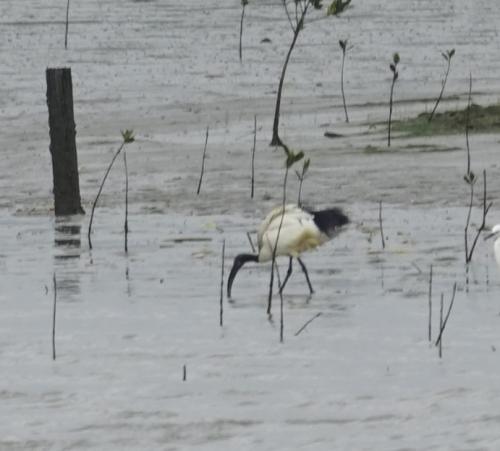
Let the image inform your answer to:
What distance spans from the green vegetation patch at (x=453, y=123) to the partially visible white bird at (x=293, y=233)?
27.0 ft

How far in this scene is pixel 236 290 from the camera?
12430 millimetres

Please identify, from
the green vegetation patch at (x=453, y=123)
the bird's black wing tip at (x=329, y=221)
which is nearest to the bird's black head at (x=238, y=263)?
the bird's black wing tip at (x=329, y=221)

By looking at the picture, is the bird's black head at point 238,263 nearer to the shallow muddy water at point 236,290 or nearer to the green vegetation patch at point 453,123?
the shallow muddy water at point 236,290

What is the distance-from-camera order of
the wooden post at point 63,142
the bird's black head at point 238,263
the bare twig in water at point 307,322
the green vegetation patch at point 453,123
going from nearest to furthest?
the bare twig in water at point 307,322 → the bird's black head at point 238,263 → the wooden post at point 63,142 → the green vegetation patch at point 453,123

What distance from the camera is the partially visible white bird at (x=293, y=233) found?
12172mm

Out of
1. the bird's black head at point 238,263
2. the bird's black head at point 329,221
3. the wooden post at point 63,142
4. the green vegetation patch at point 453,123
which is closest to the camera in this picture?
the bird's black head at point 238,263

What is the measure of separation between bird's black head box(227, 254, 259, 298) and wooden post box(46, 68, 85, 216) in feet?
A: 12.5

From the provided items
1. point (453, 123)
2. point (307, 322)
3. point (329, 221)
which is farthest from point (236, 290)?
point (453, 123)

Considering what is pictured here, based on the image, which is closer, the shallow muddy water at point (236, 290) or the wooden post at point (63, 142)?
the shallow muddy water at point (236, 290)

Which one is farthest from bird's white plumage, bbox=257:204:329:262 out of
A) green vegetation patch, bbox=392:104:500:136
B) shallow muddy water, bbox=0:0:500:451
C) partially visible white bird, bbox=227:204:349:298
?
green vegetation patch, bbox=392:104:500:136

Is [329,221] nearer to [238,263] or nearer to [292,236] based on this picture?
[292,236]

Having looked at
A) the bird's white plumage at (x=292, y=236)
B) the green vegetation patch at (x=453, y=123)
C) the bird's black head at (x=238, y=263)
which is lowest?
the green vegetation patch at (x=453, y=123)

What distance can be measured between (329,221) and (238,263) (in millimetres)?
663

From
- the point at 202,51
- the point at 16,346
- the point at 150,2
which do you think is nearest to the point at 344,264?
the point at 16,346
